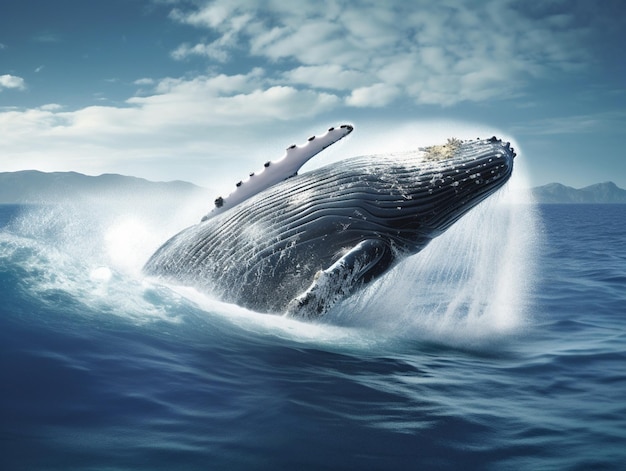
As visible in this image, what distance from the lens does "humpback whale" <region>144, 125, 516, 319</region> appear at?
767 cm

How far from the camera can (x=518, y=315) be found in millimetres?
10547

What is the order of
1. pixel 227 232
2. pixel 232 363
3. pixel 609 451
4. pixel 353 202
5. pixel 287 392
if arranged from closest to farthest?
pixel 609 451 < pixel 287 392 < pixel 232 363 < pixel 353 202 < pixel 227 232

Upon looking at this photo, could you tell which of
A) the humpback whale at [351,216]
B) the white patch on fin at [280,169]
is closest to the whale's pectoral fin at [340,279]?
the humpback whale at [351,216]

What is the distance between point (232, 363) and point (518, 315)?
6.59 metres

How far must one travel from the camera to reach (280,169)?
9.00 meters

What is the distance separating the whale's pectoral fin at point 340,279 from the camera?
6.51m

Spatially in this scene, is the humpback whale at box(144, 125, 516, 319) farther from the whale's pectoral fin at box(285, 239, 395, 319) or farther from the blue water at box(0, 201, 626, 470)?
the blue water at box(0, 201, 626, 470)

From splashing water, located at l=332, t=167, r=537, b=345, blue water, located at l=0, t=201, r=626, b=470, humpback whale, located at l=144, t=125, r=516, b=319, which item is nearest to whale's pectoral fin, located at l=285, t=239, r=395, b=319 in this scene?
humpback whale, located at l=144, t=125, r=516, b=319

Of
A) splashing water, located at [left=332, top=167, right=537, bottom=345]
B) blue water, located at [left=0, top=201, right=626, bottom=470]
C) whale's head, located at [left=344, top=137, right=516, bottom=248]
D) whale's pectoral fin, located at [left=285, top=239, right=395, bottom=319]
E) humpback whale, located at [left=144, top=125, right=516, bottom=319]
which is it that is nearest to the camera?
blue water, located at [left=0, top=201, right=626, bottom=470]

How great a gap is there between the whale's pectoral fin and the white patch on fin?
210cm

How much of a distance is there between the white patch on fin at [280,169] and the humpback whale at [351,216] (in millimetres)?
480

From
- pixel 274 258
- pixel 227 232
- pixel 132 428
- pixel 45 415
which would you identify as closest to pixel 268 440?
pixel 132 428

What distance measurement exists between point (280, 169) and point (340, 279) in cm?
292

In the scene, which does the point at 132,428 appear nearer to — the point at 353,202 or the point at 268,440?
the point at 268,440
